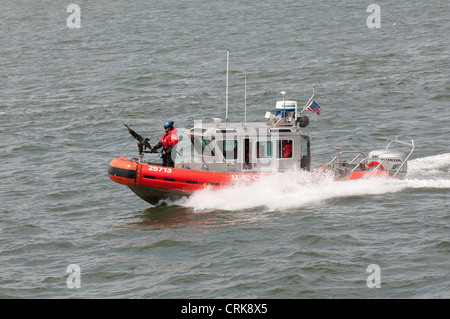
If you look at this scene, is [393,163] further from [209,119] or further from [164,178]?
[209,119]

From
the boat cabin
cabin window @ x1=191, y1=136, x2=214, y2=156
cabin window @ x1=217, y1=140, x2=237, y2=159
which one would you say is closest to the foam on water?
the boat cabin

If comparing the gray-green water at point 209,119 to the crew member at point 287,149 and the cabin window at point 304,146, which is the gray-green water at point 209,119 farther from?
the cabin window at point 304,146

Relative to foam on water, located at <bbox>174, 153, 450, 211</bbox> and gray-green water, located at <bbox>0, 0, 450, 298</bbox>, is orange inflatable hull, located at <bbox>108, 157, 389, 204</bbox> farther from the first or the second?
gray-green water, located at <bbox>0, 0, 450, 298</bbox>

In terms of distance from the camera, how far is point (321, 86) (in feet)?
98.5

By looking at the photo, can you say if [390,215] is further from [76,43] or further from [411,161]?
[76,43]

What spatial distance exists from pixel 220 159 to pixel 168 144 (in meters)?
1.28

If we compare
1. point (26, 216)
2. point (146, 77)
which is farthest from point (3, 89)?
point (26, 216)

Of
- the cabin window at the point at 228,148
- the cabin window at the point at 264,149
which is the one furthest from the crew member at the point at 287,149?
the cabin window at the point at 228,148

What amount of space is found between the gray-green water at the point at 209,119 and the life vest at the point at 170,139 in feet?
4.74

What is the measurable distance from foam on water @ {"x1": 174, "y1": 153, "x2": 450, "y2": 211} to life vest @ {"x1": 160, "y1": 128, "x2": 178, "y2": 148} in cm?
A: 130

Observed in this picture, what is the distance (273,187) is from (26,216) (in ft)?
20.2

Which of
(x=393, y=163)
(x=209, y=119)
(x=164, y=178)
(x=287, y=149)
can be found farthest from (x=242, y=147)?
(x=209, y=119)

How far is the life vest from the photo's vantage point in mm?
16608

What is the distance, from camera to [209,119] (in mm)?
25297
